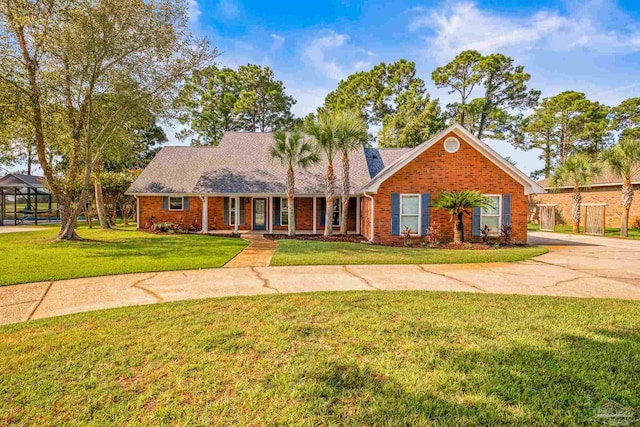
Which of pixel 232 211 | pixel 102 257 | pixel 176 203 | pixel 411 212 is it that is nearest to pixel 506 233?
pixel 411 212

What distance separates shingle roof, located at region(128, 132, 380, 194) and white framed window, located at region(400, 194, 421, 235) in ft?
13.3

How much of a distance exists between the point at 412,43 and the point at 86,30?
41.8 feet

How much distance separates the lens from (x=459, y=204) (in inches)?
471

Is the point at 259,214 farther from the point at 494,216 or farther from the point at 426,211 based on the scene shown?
the point at 494,216

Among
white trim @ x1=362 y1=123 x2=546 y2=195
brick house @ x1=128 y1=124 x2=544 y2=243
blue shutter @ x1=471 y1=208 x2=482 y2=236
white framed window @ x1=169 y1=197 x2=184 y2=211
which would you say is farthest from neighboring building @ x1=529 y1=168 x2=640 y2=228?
white framed window @ x1=169 y1=197 x2=184 y2=211

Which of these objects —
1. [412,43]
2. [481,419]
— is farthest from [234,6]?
[481,419]

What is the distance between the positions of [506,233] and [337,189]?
25.2 feet

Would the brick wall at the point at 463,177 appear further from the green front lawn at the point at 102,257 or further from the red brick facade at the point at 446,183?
the green front lawn at the point at 102,257

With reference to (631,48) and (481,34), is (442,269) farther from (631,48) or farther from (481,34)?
(631,48)

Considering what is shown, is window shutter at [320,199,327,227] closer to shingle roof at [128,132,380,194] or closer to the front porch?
the front porch

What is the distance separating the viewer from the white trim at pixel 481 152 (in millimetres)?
12797

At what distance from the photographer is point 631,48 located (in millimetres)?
12492

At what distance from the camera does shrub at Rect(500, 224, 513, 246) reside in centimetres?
1274

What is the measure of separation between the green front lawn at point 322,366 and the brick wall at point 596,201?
834 inches
